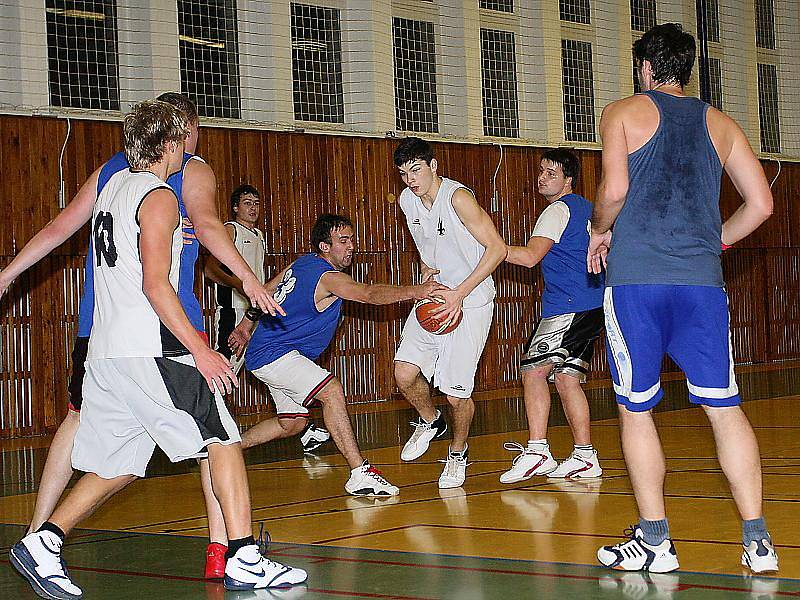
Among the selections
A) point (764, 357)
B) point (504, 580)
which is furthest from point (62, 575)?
point (764, 357)

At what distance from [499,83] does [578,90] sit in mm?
1513

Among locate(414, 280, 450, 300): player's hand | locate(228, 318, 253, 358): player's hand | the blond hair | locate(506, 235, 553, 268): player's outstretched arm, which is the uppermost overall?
the blond hair

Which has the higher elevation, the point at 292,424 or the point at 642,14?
the point at 642,14

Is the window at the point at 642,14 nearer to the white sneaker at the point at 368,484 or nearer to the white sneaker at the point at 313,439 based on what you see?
the white sneaker at the point at 313,439

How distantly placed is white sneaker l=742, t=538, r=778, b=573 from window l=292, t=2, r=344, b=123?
10.6 m

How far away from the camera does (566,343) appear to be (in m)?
7.35

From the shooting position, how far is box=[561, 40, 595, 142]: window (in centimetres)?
1714

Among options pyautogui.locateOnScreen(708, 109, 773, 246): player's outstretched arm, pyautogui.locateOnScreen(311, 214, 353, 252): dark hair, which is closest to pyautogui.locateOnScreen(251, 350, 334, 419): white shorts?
pyautogui.locateOnScreen(311, 214, 353, 252): dark hair

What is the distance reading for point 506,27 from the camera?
16438 mm

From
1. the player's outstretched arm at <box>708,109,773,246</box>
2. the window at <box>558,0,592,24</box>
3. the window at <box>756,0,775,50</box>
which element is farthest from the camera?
the window at <box>756,0,775,50</box>

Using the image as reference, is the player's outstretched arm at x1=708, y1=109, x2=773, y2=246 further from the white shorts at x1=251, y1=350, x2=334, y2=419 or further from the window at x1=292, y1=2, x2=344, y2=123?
the window at x1=292, y1=2, x2=344, y2=123

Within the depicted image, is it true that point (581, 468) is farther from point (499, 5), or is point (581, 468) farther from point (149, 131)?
point (499, 5)

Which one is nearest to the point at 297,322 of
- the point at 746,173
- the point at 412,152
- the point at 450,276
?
the point at 450,276

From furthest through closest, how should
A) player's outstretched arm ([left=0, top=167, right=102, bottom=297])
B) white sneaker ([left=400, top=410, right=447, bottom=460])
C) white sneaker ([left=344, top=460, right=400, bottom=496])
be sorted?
1. white sneaker ([left=400, top=410, right=447, bottom=460])
2. white sneaker ([left=344, top=460, right=400, bottom=496])
3. player's outstretched arm ([left=0, top=167, right=102, bottom=297])
